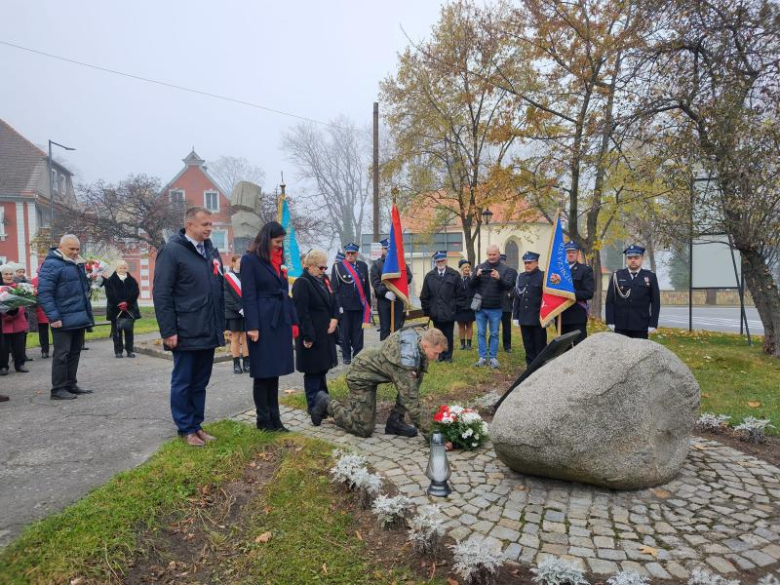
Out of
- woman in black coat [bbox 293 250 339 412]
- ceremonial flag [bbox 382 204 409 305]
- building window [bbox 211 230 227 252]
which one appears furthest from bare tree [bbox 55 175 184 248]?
woman in black coat [bbox 293 250 339 412]

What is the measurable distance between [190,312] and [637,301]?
6118 millimetres

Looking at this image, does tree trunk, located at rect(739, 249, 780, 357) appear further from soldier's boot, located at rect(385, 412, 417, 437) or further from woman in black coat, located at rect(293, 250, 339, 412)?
woman in black coat, located at rect(293, 250, 339, 412)

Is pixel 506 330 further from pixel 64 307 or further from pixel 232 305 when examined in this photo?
pixel 64 307

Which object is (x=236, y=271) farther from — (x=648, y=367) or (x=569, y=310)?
(x=648, y=367)

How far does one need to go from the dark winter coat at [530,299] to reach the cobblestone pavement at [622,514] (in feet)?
11.6

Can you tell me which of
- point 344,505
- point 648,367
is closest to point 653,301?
point 648,367

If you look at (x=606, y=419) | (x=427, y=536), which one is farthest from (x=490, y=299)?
(x=427, y=536)

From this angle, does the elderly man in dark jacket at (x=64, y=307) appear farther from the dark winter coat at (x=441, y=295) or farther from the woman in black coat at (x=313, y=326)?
the dark winter coat at (x=441, y=295)

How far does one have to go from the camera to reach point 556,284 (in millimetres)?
7699

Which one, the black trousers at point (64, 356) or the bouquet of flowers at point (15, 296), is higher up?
the bouquet of flowers at point (15, 296)

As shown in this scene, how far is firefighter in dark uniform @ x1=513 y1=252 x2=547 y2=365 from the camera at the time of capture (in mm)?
7984

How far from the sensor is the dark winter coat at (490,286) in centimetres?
885

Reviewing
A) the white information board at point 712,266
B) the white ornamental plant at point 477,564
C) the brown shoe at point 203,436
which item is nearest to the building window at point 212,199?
the white information board at point 712,266

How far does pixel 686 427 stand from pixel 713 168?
8148mm
